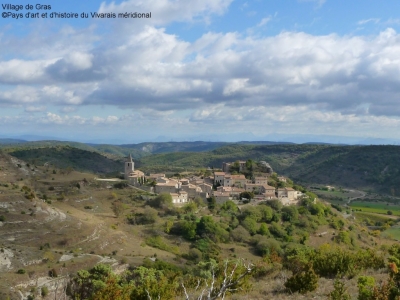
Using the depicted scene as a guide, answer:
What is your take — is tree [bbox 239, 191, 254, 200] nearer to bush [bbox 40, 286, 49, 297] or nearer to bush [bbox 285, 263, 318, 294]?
bush [bbox 40, 286, 49, 297]

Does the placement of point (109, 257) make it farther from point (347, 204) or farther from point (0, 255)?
point (347, 204)

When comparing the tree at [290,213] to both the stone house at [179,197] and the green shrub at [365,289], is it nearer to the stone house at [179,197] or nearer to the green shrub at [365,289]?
the stone house at [179,197]

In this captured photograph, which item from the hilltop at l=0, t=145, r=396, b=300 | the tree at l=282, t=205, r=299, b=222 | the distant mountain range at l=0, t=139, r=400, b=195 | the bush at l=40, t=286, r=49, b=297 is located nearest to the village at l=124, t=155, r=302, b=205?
the hilltop at l=0, t=145, r=396, b=300

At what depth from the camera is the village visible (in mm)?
57906

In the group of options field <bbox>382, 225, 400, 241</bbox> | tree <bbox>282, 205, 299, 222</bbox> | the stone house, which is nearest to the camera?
tree <bbox>282, 205, 299, 222</bbox>

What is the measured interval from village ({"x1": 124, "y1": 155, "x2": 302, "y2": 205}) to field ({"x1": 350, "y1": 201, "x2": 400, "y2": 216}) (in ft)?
93.6

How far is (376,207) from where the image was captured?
87.2 m

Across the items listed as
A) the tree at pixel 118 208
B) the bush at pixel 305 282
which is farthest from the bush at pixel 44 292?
the tree at pixel 118 208

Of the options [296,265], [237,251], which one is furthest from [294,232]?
[296,265]

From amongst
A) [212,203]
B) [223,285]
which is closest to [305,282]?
[223,285]

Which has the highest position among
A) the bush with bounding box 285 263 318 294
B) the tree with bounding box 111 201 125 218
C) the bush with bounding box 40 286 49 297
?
the bush with bounding box 285 263 318 294

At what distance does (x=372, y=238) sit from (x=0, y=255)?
160ft

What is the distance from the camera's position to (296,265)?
21062 mm

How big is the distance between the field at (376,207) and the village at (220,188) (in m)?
28.5
